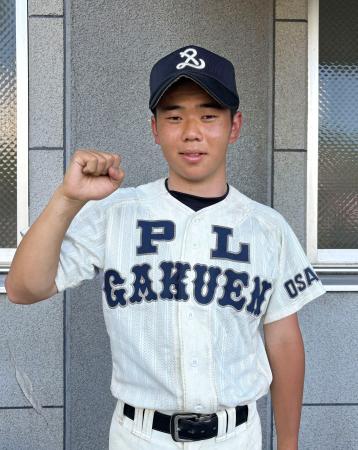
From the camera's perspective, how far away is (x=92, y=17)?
3463 millimetres

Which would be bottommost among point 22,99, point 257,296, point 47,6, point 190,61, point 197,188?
point 257,296

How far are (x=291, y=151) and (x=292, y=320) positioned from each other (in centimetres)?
176

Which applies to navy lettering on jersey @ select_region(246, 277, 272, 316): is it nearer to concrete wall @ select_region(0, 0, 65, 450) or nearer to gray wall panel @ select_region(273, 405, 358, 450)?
concrete wall @ select_region(0, 0, 65, 450)

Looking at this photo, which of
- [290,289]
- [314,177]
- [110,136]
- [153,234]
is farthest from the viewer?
[314,177]

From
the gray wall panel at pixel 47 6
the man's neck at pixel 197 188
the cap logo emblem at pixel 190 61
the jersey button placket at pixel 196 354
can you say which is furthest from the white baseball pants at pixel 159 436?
the gray wall panel at pixel 47 6

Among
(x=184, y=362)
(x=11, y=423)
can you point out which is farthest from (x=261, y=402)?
(x=184, y=362)

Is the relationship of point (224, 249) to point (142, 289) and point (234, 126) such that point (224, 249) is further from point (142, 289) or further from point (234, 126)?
point (234, 126)

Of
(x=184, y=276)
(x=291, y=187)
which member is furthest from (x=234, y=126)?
(x=291, y=187)

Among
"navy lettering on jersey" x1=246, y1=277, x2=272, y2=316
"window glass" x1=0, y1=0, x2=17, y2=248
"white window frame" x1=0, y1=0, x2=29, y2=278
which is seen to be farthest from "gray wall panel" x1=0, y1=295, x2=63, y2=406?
"navy lettering on jersey" x1=246, y1=277, x2=272, y2=316

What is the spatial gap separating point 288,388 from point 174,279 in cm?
59

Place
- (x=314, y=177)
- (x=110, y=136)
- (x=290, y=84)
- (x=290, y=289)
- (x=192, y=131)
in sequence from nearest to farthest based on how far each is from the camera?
1. (x=192, y=131)
2. (x=290, y=289)
3. (x=110, y=136)
4. (x=290, y=84)
5. (x=314, y=177)

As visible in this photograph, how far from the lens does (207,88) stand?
1.84 metres

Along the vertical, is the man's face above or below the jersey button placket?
above

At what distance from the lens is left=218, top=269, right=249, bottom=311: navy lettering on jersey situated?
1.91 m
